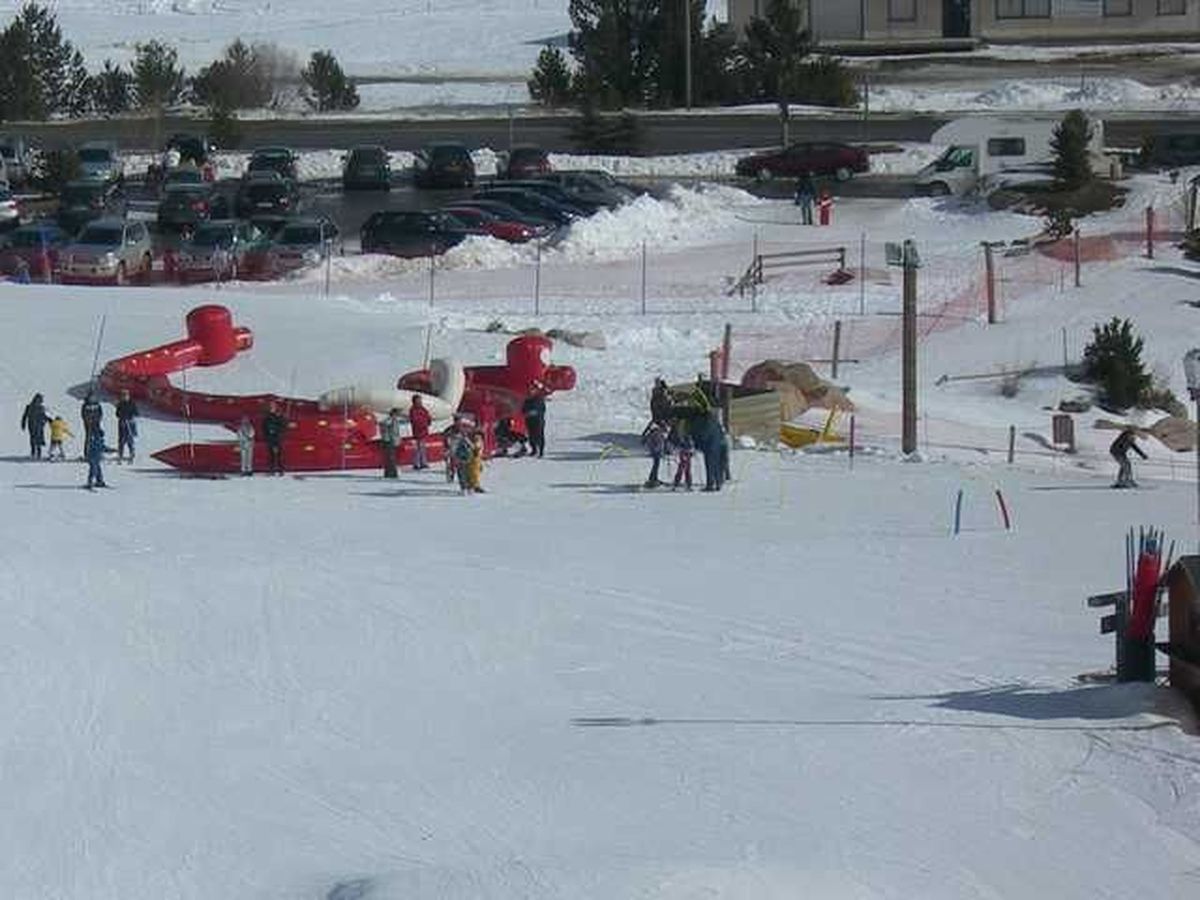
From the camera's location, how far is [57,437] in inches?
1160

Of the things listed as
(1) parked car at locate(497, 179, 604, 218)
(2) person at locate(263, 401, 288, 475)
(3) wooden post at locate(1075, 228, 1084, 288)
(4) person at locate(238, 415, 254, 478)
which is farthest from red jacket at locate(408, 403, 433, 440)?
(1) parked car at locate(497, 179, 604, 218)

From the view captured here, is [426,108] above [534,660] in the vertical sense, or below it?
above

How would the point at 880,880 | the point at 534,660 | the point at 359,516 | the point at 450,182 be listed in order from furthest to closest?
the point at 450,182 → the point at 359,516 → the point at 534,660 → the point at 880,880

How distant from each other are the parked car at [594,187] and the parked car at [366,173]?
12.3 feet

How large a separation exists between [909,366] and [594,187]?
2376cm

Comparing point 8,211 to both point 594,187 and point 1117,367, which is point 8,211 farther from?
point 1117,367

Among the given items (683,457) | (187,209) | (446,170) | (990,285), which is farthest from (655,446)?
(446,170)

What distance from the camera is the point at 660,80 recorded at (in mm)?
73000

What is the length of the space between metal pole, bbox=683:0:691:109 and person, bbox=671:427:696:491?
4273cm

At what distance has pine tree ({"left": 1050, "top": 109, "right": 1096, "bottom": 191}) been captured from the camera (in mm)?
50094

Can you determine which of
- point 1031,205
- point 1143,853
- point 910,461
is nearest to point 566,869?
point 1143,853

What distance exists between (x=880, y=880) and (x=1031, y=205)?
119 feet

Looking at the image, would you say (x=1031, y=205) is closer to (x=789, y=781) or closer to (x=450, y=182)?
(x=450, y=182)

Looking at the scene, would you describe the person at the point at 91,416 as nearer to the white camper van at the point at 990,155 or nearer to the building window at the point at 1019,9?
the white camper van at the point at 990,155
